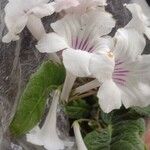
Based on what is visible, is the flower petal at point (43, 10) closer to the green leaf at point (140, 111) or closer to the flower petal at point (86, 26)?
the flower petal at point (86, 26)

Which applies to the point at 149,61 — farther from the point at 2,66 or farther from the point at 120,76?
the point at 2,66

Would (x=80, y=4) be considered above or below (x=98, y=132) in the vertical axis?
above

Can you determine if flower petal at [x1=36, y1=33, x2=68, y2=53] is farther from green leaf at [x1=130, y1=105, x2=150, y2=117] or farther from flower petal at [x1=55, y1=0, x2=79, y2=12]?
green leaf at [x1=130, y1=105, x2=150, y2=117]

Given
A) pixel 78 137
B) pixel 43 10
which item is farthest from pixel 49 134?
pixel 43 10

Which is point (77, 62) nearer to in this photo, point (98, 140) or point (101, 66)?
point (101, 66)

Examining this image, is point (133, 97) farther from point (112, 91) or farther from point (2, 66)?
point (2, 66)

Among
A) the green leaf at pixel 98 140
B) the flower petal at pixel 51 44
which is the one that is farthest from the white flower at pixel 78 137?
the flower petal at pixel 51 44

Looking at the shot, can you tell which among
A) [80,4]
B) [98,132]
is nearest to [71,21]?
[80,4]
